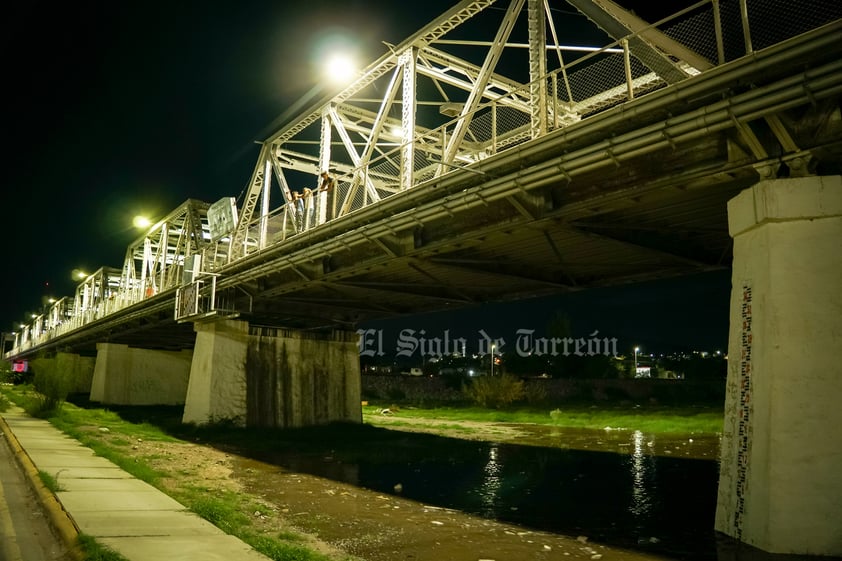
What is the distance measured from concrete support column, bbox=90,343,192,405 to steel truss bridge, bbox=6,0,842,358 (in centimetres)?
2209

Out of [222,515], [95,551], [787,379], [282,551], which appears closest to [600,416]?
[787,379]

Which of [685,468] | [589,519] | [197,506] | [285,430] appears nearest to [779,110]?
[589,519]

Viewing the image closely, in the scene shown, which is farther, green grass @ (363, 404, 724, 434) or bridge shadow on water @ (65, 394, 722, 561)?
green grass @ (363, 404, 724, 434)

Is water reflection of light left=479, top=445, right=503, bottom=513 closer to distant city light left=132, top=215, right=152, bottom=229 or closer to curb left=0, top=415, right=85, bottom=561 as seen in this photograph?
curb left=0, top=415, right=85, bottom=561

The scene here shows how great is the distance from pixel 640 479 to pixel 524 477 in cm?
281

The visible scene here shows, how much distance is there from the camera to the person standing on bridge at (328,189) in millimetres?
17938

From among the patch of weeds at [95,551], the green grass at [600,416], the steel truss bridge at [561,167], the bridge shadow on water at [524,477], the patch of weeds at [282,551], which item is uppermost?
the steel truss bridge at [561,167]

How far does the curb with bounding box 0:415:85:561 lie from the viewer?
6.91m

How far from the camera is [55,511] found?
8.31 m

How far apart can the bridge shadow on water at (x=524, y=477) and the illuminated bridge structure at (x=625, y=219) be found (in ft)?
4.80

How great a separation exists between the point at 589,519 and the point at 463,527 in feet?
7.79

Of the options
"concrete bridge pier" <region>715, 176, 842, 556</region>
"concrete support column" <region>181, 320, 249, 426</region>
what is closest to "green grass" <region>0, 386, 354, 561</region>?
"concrete support column" <region>181, 320, 249, 426</region>

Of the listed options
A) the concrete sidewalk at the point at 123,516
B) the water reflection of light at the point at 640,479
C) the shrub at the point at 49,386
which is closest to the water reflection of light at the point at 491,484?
the water reflection of light at the point at 640,479

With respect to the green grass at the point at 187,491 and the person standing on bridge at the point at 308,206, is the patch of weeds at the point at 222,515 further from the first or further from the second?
the person standing on bridge at the point at 308,206
